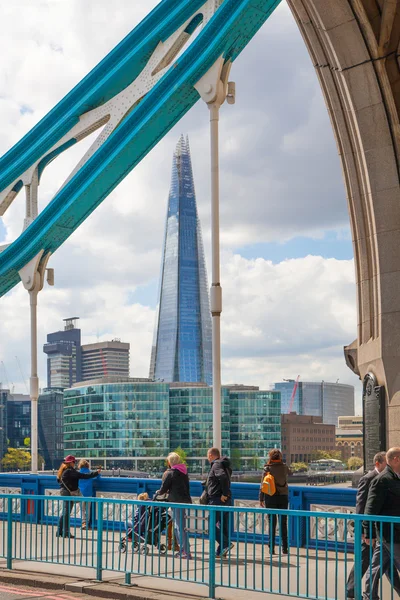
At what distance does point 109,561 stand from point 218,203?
5.84 m

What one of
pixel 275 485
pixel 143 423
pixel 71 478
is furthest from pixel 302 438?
pixel 275 485

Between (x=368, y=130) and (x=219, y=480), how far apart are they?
5.82m

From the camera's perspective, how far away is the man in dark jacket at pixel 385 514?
7961 mm

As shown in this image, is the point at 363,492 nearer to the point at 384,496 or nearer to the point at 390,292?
the point at 384,496

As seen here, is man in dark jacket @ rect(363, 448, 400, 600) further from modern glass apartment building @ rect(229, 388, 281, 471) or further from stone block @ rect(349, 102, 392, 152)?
modern glass apartment building @ rect(229, 388, 281, 471)

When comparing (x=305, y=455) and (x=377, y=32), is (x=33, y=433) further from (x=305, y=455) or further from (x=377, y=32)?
(x=305, y=455)

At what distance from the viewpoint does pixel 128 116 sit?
18.7 meters

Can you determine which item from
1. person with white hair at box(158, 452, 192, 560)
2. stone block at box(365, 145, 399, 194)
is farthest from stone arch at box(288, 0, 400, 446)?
person with white hair at box(158, 452, 192, 560)

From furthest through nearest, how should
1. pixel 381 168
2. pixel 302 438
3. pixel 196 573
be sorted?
pixel 302 438 < pixel 381 168 < pixel 196 573

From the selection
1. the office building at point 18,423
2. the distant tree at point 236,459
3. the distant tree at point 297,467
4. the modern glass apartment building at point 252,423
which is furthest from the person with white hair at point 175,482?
the office building at point 18,423

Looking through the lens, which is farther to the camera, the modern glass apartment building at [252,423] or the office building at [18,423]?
the office building at [18,423]

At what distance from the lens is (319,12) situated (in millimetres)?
14305

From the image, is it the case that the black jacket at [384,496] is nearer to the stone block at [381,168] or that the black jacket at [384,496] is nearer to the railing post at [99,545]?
the railing post at [99,545]

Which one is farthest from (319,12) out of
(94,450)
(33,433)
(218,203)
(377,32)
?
(94,450)
